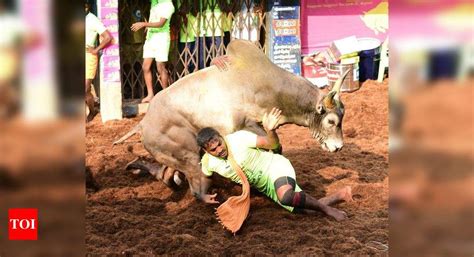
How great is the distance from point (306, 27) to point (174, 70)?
7.29 ft

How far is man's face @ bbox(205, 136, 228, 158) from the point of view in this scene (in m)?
4.71

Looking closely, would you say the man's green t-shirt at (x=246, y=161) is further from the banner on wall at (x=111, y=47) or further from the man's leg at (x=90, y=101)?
the banner on wall at (x=111, y=47)

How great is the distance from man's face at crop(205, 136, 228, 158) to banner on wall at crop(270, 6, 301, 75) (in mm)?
5286

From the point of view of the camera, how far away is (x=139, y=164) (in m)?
6.25

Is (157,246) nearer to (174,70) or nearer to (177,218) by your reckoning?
(177,218)

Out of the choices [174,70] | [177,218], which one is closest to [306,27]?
[174,70]

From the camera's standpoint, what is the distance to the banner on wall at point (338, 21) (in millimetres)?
10516

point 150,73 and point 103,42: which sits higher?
point 103,42

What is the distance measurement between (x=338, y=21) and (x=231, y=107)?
5.90m

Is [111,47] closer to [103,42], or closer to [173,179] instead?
[103,42]

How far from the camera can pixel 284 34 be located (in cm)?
994

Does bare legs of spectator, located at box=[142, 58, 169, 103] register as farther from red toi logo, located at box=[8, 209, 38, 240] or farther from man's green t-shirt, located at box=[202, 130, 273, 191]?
red toi logo, located at box=[8, 209, 38, 240]

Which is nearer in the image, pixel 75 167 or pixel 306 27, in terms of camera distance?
pixel 75 167

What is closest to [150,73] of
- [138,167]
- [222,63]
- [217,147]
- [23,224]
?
[138,167]
